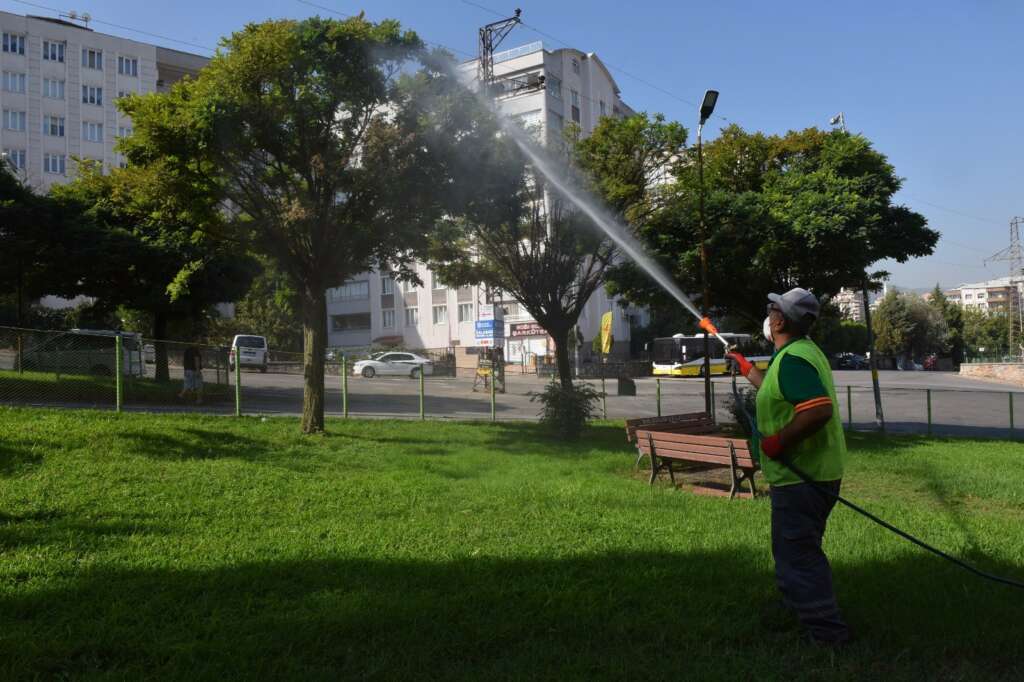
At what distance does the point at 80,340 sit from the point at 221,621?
11.3 m

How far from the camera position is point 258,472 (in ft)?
29.7

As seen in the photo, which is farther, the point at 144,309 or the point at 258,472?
the point at 144,309

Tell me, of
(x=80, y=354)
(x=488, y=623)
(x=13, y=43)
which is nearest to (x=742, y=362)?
(x=488, y=623)

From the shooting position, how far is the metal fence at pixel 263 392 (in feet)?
42.3

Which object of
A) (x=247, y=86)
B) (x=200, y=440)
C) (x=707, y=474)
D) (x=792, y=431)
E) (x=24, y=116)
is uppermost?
(x=24, y=116)

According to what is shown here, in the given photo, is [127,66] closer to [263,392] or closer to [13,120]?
[13,120]

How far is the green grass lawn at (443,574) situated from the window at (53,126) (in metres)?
56.0

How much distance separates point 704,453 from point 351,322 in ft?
184

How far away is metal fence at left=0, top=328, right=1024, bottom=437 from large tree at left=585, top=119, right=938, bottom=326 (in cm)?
292

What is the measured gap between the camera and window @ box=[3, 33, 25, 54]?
176 ft

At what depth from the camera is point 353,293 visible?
201 feet

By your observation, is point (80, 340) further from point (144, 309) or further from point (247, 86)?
point (144, 309)

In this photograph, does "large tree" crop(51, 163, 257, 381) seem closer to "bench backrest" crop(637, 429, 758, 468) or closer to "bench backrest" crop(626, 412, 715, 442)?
"bench backrest" crop(626, 412, 715, 442)

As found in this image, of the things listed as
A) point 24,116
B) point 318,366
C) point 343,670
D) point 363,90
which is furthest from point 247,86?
point 24,116
